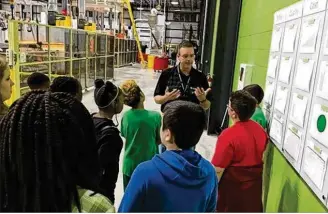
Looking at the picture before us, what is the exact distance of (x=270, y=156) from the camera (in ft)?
8.27

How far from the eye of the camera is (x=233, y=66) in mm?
5082

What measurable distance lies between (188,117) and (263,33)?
2339mm

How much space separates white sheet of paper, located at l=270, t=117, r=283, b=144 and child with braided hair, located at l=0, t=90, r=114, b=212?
1.51 metres

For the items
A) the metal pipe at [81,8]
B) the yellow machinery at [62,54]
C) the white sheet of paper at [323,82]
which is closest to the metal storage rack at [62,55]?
the yellow machinery at [62,54]

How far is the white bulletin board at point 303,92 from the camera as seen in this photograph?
59.1 inches

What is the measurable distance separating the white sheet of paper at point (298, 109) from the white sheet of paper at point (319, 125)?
14 centimetres

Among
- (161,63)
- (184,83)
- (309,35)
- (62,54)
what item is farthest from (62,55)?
(161,63)

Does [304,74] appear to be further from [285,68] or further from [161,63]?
[161,63]

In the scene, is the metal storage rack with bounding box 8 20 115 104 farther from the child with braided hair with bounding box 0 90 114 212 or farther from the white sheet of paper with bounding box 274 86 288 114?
the child with braided hair with bounding box 0 90 114 212

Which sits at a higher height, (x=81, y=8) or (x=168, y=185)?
(x=81, y=8)

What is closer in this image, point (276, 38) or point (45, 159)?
point (45, 159)

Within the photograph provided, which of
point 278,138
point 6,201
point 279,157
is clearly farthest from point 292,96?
point 6,201

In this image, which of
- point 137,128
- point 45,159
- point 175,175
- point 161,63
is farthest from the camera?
point 161,63

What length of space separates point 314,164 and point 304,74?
1.78 feet
